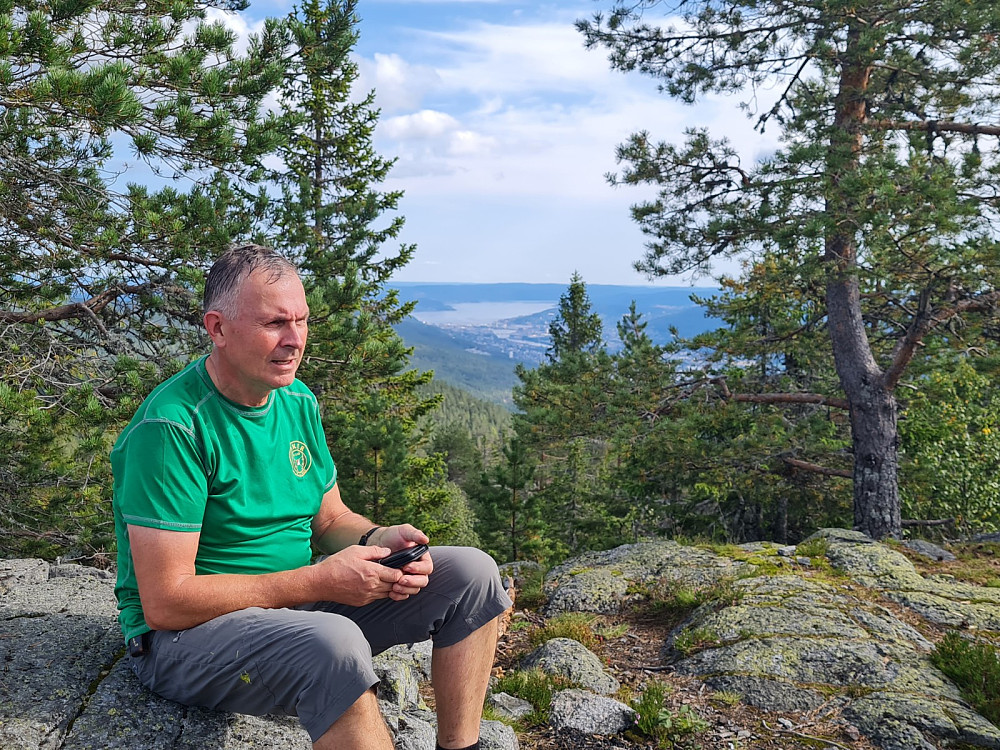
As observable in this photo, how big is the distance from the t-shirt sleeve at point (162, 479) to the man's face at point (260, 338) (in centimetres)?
28

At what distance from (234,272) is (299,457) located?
2.49 feet

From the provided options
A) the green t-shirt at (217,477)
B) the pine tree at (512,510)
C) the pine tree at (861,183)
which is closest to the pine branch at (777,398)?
the pine tree at (861,183)

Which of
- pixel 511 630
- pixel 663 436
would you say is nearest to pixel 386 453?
pixel 663 436

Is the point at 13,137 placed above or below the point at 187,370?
above

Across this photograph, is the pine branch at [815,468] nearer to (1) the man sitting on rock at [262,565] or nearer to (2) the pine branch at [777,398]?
(2) the pine branch at [777,398]

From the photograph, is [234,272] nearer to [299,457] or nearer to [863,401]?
[299,457]

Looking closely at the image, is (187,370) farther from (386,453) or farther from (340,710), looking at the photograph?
(386,453)

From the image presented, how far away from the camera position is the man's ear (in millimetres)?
2346

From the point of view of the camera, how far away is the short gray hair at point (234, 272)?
7.66ft

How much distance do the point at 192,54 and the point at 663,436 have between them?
7.24 m

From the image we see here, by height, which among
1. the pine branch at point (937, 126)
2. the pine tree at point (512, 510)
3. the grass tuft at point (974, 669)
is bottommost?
the pine tree at point (512, 510)

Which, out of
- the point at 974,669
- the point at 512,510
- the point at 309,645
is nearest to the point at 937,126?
the point at 974,669

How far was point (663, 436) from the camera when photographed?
9500 millimetres

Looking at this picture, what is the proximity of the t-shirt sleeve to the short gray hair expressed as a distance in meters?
0.46
